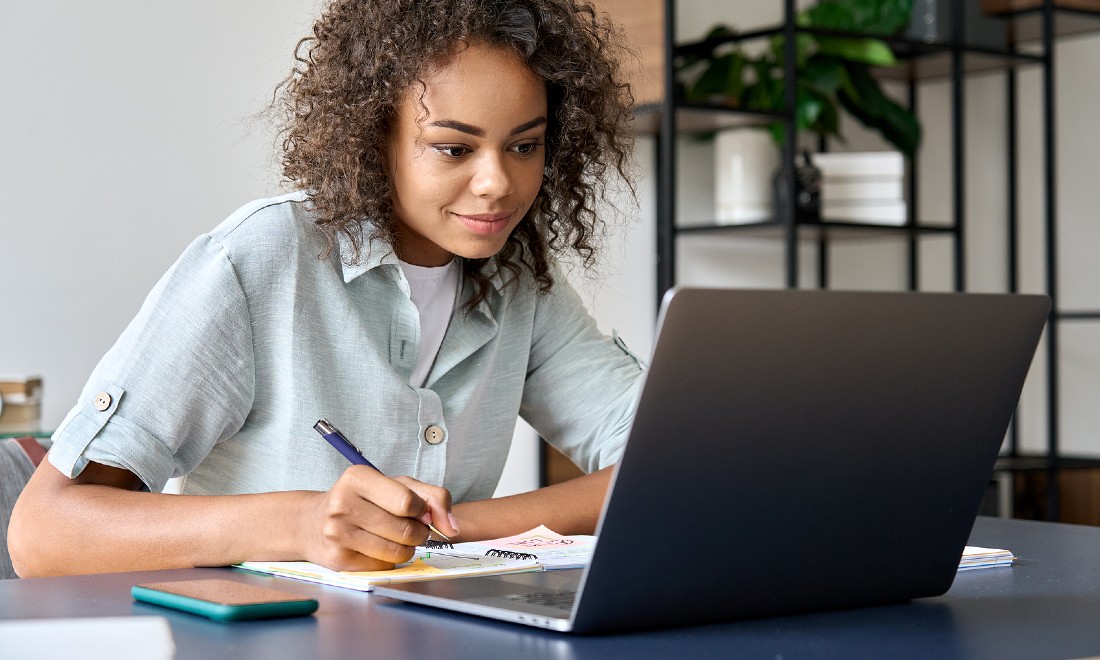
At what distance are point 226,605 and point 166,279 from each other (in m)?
0.55

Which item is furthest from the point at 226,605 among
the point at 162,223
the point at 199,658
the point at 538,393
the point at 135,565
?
the point at 162,223

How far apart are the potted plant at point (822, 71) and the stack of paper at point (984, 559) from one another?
224 centimetres

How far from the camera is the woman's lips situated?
1301mm

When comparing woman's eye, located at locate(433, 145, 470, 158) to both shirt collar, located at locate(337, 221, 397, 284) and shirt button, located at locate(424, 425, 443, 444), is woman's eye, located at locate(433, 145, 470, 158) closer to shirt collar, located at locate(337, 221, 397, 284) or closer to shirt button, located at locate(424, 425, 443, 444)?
shirt collar, located at locate(337, 221, 397, 284)

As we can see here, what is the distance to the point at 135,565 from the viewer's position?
106cm

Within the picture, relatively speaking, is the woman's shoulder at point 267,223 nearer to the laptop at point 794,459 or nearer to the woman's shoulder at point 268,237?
the woman's shoulder at point 268,237

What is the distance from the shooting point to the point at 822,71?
→ 333cm

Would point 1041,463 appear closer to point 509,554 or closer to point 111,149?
point 111,149

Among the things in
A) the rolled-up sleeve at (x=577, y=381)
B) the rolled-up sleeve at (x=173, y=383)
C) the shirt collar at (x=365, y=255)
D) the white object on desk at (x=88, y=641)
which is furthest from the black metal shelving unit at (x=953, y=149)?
the white object on desk at (x=88, y=641)

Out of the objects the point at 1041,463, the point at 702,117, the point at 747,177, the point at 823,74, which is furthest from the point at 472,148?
the point at 1041,463

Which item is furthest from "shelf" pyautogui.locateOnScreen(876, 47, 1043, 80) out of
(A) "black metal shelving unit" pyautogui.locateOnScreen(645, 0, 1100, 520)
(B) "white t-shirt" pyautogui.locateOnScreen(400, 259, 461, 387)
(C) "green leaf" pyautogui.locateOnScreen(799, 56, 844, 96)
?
(B) "white t-shirt" pyautogui.locateOnScreen(400, 259, 461, 387)

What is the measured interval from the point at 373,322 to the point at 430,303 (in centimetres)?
10

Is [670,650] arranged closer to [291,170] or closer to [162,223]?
[291,170]

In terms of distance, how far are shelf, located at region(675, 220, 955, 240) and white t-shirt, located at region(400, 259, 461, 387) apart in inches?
71.2
